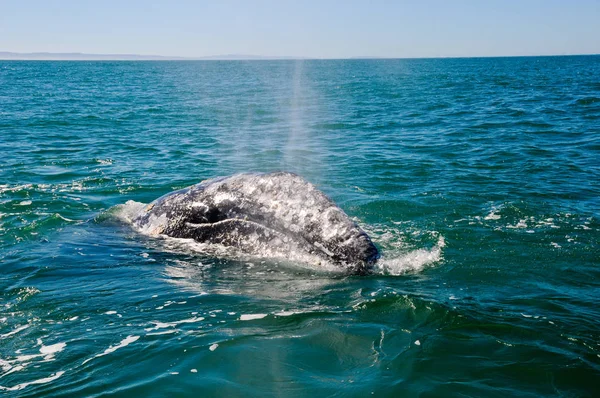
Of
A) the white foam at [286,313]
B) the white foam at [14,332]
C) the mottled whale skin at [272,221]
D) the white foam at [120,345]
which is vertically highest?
the mottled whale skin at [272,221]

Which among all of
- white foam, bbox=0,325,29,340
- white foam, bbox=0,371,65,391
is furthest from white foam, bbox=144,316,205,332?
white foam, bbox=0,325,29,340

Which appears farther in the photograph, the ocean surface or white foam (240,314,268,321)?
white foam (240,314,268,321)

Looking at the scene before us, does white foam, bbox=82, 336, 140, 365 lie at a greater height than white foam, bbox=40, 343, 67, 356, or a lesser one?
greater

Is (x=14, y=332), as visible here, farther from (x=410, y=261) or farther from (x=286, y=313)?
(x=410, y=261)

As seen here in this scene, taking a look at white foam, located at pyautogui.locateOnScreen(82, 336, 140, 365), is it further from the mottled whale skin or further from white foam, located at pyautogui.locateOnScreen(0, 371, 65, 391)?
the mottled whale skin

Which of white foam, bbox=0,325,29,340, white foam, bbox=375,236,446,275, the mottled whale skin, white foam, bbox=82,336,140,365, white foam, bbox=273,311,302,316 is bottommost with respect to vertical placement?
white foam, bbox=0,325,29,340

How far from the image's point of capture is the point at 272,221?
27.4ft

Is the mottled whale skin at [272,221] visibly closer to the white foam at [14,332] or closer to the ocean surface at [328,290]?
the ocean surface at [328,290]

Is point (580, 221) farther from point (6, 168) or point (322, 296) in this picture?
point (6, 168)

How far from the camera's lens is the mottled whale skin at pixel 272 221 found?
795 cm

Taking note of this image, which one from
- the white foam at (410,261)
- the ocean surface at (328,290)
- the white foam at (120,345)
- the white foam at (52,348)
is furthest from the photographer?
the white foam at (410,261)

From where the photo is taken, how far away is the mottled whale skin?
7.95 meters

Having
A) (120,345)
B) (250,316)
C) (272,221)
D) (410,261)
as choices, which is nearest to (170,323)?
(120,345)

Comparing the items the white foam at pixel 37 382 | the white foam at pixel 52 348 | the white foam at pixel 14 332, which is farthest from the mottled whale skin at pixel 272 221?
the white foam at pixel 37 382
